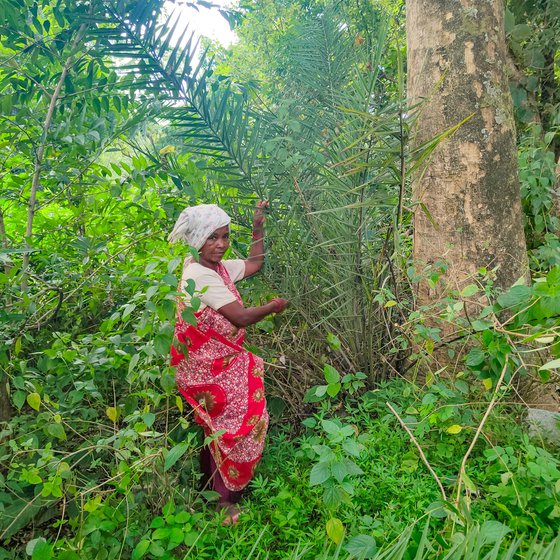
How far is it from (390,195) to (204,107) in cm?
90

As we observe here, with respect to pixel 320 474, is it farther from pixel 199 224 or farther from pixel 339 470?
pixel 199 224

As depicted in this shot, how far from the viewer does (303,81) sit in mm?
2498

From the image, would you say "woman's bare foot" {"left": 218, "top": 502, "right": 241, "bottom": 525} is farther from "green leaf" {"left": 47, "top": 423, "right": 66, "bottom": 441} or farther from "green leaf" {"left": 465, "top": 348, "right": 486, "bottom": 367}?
"green leaf" {"left": 465, "top": 348, "right": 486, "bottom": 367}

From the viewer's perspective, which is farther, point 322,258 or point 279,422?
point 279,422

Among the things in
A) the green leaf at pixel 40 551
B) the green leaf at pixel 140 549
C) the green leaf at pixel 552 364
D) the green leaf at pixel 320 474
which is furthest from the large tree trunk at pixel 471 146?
the green leaf at pixel 40 551

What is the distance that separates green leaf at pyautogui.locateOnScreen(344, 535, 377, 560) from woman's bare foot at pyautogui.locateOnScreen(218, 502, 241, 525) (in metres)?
0.73

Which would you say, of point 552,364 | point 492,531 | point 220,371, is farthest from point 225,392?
point 552,364

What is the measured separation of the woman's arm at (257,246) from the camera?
233cm

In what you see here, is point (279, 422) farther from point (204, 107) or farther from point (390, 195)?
point (204, 107)

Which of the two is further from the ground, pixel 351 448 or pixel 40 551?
pixel 351 448

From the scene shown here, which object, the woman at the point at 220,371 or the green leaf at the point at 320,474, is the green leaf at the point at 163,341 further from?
the green leaf at the point at 320,474

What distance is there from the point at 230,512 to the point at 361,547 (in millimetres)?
893

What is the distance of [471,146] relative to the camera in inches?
88.7

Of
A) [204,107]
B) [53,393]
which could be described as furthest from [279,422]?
[204,107]
